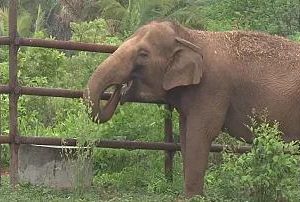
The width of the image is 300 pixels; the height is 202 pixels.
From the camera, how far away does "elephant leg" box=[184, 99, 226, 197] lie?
21.3ft

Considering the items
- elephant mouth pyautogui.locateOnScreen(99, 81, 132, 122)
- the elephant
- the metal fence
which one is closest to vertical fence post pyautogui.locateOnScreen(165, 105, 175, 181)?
the metal fence

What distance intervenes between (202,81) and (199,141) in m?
0.51

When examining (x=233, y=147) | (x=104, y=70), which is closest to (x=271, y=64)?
(x=233, y=147)

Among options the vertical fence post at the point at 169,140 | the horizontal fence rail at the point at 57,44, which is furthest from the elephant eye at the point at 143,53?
the vertical fence post at the point at 169,140

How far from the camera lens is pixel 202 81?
6.52 metres

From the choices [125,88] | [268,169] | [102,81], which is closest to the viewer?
[268,169]

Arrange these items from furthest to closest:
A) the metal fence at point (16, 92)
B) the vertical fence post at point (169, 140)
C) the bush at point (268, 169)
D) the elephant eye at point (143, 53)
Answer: the vertical fence post at point (169, 140), the metal fence at point (16, 92), the elephant eye at point (143, 53), the bush at point (268, 169)

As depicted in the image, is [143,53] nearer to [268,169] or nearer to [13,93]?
[13,93]

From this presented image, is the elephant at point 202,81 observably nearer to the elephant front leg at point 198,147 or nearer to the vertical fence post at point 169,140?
the elephant front leg at point 198,147

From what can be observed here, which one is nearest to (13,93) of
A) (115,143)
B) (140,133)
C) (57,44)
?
(57,44)

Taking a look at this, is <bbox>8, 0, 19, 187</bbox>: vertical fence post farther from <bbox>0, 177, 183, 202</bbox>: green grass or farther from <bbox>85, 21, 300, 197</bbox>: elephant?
<bbox>85, 21, 300, 197</bbox>: elephant

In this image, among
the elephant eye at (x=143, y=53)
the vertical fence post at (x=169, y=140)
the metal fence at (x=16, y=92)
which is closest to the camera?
the elephant eye at (x=143, y=53)

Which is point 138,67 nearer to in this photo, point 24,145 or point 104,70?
point 104,70

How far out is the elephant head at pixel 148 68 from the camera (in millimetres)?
Answer: 6480
